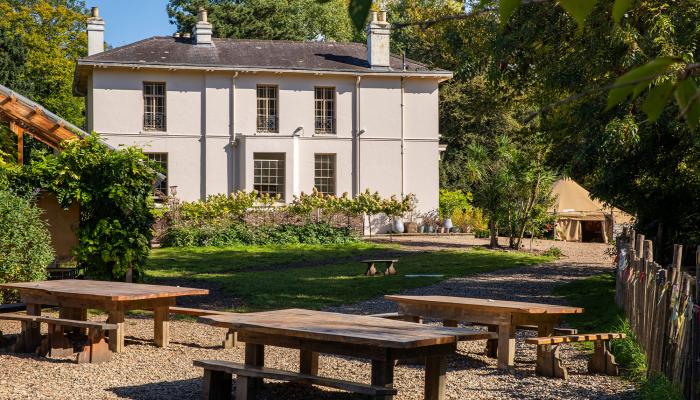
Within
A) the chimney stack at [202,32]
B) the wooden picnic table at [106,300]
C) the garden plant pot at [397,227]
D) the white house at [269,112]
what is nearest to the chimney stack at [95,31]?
the white house at [269,112]

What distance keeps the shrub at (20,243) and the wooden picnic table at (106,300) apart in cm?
240

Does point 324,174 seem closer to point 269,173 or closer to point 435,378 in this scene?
point 269,173

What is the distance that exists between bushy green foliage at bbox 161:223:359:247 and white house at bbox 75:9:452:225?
12.9 feet

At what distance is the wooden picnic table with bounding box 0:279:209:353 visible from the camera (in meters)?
10.6

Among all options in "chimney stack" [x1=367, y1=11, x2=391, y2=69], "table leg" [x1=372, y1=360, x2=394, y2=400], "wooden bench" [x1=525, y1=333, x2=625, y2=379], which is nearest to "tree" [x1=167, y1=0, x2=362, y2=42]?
"chimney stack" [x1=367, y1=11, x2=391, y2=69]

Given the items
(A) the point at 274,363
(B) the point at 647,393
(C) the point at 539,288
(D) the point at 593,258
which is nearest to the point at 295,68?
(D) the point at 593,258

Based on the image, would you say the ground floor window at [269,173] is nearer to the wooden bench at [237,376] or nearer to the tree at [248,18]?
the tree at [248,18]

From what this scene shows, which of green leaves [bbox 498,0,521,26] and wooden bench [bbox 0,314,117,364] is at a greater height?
green leaves [bbox 498,0,521,26]

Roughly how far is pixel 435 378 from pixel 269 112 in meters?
28.7

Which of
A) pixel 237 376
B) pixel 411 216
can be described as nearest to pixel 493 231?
pixel 411 216

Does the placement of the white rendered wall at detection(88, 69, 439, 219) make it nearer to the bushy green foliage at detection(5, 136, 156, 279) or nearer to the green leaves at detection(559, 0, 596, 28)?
the bushy green foliage at detection(5, 136, 156, 279)

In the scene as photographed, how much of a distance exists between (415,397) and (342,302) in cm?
751

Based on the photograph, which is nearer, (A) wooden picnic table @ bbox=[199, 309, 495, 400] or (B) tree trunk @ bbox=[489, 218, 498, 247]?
(A) wooden picnic table @ bbox=[199, 309, 495, 400]

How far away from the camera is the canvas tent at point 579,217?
120ft
